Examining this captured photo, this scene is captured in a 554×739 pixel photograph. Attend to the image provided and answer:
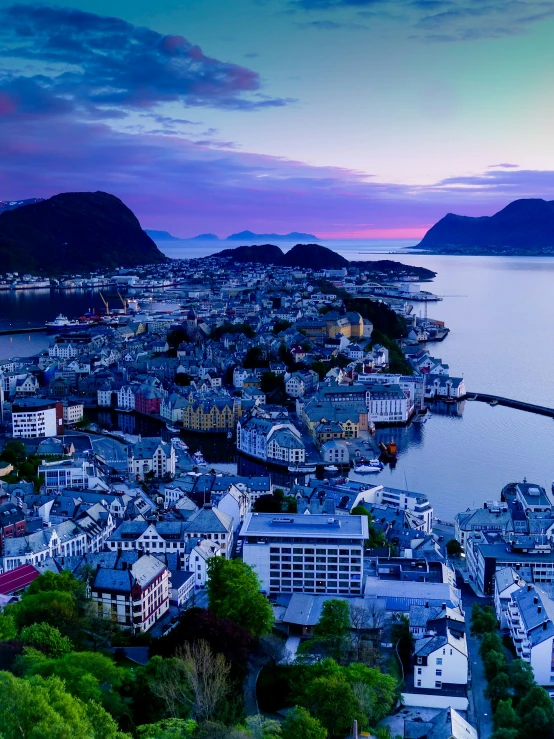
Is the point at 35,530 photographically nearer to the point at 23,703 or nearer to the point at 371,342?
the point at 23,703

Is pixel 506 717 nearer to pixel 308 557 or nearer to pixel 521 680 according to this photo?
pixel 521 680

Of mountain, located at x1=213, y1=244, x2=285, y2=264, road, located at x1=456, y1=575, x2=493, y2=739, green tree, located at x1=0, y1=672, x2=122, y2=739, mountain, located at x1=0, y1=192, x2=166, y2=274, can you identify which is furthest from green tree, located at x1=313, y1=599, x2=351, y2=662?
mountain, located at x1=213, y1=244, x2=285, y2=264

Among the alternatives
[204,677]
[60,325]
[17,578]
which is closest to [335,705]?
[204,677]

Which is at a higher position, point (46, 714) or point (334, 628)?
point (46, 714)

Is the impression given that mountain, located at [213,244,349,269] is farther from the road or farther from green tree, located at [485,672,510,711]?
green tree, located at [485,672,510,711]

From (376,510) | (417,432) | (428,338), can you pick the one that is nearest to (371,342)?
(428,338)

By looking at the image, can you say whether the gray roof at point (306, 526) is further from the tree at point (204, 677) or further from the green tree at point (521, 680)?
the tree at point (204, 677)

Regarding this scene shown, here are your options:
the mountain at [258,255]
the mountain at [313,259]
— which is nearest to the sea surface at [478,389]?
the mountain at [313,259]
